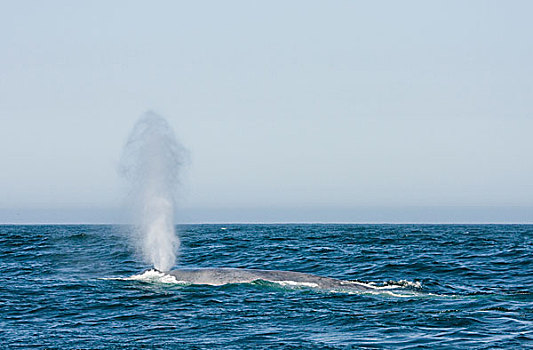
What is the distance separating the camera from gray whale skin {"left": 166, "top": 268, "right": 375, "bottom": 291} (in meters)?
22.8

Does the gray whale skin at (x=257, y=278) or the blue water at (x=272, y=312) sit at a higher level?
the gray whale skin at (x=257, y=278)

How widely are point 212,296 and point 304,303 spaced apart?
10.9ft

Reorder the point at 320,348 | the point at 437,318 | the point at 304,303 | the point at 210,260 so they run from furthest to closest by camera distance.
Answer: the point at 210,260, the point at 304,303, the point at 437,318, the point at 320,348

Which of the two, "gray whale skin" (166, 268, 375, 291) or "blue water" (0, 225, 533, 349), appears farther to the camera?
"gray whale skin" (166, 268, 375, 291)

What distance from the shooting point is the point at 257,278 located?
932 inches

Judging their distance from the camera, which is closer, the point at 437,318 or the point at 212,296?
the point at 437,318

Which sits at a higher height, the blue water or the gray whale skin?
the gray whale skin

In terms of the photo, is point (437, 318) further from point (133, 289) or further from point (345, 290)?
point (133, 289)

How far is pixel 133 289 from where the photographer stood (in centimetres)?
2289

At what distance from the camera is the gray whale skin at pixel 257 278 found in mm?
22780

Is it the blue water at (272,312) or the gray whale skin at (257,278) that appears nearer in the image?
the blue water at (272,312)

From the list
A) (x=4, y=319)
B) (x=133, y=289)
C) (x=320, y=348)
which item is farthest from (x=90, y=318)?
(x=320, y=348)

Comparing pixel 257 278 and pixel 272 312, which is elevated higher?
pixel 257 278

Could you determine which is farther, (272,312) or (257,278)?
(257,278)
